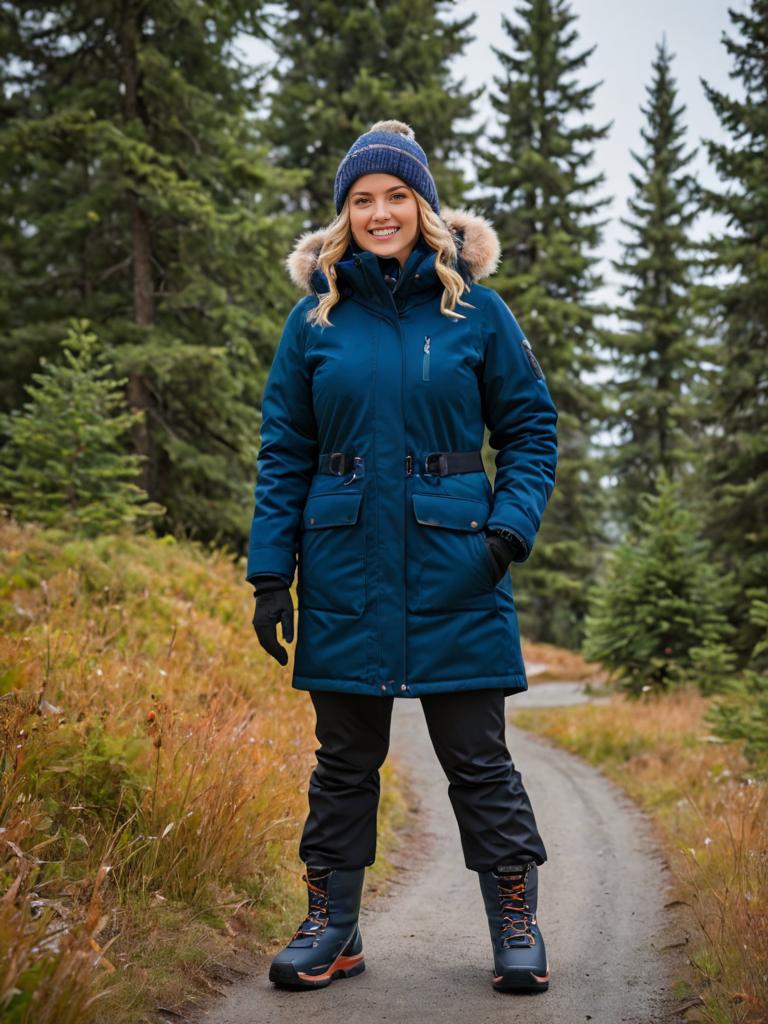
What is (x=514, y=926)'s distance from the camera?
10.1ft

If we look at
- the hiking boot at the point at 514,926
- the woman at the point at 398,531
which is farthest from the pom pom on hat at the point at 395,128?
the hiking boot at the point at 514,926

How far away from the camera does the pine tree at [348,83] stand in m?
20.1

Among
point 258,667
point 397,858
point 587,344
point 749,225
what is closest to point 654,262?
point 587,344

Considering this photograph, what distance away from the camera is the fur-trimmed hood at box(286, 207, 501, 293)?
3447 mm

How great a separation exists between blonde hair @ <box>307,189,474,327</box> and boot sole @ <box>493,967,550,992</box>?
2156 millimetres

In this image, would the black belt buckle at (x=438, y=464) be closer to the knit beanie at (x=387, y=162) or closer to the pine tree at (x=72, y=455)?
the knit beanie at (x=387, y=162)

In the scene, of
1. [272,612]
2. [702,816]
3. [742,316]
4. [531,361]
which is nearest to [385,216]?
[531,361]

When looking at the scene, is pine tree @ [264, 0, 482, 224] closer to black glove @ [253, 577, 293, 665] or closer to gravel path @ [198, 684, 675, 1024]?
gravel path @ [198, 684, 675, 1024]

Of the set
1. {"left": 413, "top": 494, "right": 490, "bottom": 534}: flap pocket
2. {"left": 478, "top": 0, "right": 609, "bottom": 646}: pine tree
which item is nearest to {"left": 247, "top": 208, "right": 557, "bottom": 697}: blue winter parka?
{"left": 413, "top": 494, "right": 490, "bottom": 534}: flap pocket

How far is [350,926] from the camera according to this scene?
3.21 meters

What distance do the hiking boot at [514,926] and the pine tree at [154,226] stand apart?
9.27m

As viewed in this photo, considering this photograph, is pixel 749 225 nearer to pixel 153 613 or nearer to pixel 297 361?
pixel 153 613

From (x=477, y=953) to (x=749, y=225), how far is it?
44.2 ft

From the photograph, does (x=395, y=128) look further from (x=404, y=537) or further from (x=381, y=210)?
(x=404, y=537)
